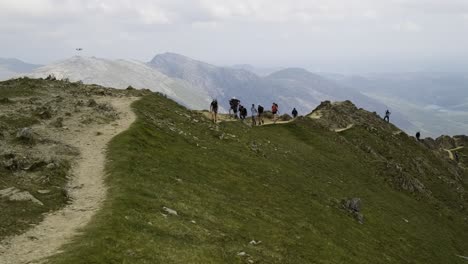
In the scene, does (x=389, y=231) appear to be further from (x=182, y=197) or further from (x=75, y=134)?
(x=75, y=134)

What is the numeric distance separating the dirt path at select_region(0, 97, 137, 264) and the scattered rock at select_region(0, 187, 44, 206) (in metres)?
2.17

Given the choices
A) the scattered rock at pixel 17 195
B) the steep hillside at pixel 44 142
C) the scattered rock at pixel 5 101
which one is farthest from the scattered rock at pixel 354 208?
the scattered rock at pixel 5 101

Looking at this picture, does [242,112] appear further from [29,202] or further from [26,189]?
[29,202]

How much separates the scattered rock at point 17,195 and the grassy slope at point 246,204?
5218mm

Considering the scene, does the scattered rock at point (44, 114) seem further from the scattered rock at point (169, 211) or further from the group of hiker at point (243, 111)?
the group of hiker at point (243, 111)

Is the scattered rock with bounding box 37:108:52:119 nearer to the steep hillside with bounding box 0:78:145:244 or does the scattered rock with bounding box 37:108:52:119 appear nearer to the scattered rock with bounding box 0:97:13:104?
the steep hillside with bounding box 0:78:145:244

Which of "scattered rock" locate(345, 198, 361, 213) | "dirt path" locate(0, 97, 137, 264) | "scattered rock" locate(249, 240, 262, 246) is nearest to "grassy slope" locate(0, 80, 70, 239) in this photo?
"dirt path" locate(0, 97, 137, 264)

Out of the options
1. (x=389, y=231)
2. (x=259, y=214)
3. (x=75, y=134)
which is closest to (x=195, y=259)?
(x=259, y=214)

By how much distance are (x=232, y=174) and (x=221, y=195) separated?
9.16 metres

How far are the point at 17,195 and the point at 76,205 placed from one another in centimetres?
396

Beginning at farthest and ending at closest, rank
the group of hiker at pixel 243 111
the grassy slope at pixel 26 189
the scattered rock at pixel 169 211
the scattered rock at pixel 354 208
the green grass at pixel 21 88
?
the group of hiker at pixel 243 111 → the green grass at pixel 21 88 → the scattered rock at pixel 354 208 → the scattered rock at pixel 169 211 → the grassy slope at pixel 26 189

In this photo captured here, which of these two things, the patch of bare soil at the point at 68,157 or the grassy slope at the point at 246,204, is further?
the grassy slope at the point at 246,204

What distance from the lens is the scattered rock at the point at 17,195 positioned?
107ft

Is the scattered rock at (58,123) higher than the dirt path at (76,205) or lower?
higher
